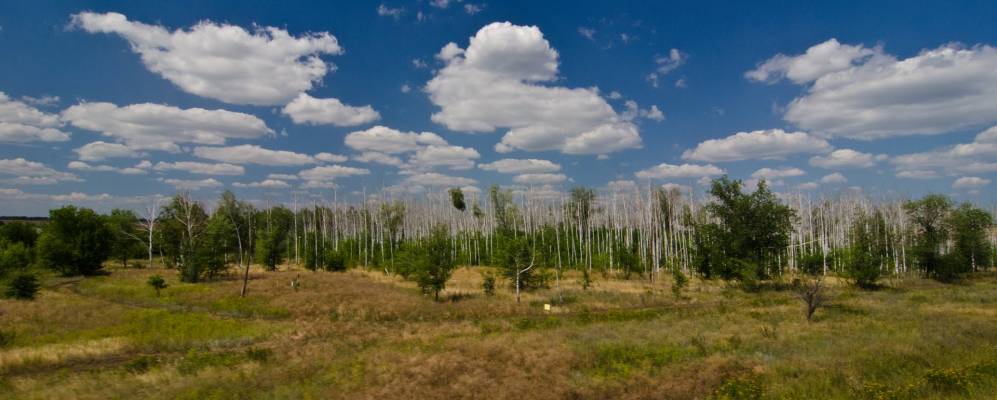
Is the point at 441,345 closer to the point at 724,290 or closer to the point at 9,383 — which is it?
the point at 9,383

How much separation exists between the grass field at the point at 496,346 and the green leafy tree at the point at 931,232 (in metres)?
15.8

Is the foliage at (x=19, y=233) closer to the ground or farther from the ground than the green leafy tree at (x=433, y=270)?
farther from the ground

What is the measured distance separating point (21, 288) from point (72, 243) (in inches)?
777

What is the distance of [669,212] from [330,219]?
3589 inches

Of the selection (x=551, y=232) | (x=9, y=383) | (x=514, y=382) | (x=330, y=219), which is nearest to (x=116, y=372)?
(x=9, y=383)

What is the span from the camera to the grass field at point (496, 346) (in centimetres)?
1526

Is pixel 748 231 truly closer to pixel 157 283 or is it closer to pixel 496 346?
pixel 496 346

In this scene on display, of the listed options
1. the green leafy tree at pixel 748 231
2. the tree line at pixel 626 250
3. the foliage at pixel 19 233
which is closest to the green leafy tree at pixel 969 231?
the tree line at pixel 626 250

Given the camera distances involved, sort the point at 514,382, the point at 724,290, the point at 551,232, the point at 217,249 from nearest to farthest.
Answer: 1. the point at 514,382
2. the point at 724,290
3. the point at 217,249
4. the point at 551,232

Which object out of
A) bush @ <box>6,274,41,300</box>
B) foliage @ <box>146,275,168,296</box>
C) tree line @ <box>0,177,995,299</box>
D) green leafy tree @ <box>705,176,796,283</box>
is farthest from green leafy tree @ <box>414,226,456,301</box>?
bush @ <box>6,274,41,300</box>

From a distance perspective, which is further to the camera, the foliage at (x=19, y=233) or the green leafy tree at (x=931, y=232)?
the foliage at (x=19, y=233)

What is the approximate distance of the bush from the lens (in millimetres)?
37688

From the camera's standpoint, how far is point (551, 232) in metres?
80.9

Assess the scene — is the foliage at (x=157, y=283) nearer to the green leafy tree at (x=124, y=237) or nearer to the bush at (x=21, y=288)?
the bush at (x=21, y=288)
